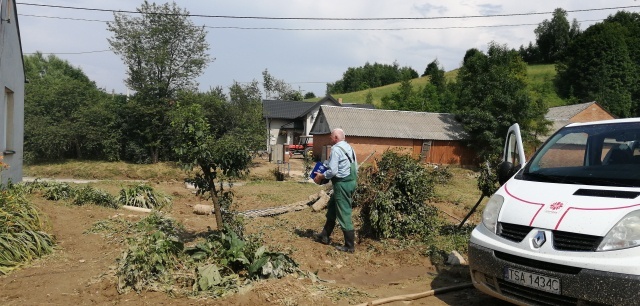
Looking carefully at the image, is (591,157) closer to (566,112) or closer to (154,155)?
(154,155)

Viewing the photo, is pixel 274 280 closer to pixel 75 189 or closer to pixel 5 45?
pixel 75 189

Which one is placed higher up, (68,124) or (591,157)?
(68,124)

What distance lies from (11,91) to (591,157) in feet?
40.7

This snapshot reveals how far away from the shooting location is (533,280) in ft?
12.5

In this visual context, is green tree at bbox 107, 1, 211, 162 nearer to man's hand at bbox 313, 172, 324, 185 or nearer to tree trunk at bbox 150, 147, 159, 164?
tree trunk at bbox 150, 147, 159, 164

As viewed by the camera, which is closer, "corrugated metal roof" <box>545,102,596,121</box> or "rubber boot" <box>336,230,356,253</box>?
"rubber boot" <box>336,230,356,253</box>

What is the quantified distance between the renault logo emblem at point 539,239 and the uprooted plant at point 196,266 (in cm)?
253

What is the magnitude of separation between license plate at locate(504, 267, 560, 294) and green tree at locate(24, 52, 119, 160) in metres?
27.5

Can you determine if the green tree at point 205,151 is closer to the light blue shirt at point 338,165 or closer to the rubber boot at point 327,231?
the light blue shirt at point 338,165

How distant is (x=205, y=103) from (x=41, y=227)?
24487 millimetres

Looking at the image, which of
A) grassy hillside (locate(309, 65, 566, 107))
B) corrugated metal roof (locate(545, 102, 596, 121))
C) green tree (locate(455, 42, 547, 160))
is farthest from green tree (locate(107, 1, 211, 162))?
grassy hillside (locate(309, 65, 566, 107))

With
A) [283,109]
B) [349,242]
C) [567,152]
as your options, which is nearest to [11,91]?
[349,242]

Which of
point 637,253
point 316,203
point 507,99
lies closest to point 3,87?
point 316,203

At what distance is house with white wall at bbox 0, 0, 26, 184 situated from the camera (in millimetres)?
10547
